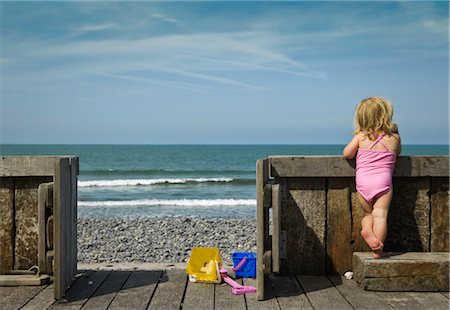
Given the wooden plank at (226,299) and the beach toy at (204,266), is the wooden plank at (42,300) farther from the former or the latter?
the wooden plank at (226,299)

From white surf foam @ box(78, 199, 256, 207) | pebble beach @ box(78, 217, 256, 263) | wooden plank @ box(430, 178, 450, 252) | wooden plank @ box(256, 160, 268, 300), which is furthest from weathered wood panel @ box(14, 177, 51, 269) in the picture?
white surf foam @ box(78, 199, 256, 207)

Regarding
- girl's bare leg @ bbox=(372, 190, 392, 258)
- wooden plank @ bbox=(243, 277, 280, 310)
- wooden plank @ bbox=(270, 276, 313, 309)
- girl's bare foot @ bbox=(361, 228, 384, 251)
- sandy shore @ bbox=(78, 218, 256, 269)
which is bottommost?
sandy shore @ bbox=(78, 218, 256, 269)

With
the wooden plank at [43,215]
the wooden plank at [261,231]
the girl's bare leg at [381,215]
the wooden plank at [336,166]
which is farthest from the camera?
the wooden plank at [336,166]

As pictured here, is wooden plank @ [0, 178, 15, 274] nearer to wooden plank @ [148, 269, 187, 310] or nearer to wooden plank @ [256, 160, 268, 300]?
wooden plank @ [148, 269, 187, 310]

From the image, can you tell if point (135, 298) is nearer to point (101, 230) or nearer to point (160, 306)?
point (160, 306)

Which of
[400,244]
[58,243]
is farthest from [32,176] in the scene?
[400,244]

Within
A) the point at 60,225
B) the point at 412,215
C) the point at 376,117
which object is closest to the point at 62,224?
the point at 60,225

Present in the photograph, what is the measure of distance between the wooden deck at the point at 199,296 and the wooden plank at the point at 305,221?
0.20 meters

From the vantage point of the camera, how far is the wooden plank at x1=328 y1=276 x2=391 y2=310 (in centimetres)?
400

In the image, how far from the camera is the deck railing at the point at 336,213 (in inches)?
190

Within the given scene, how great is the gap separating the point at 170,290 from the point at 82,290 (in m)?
0.70

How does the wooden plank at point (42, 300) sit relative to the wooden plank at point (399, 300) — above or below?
below

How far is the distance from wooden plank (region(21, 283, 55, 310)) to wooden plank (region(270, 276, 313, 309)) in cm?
168

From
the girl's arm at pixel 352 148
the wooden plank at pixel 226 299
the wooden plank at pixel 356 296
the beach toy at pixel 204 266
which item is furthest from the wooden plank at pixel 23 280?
the girl's arm at pixel 352 148
